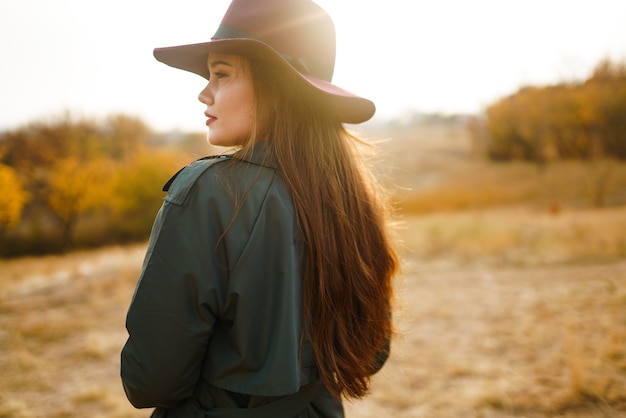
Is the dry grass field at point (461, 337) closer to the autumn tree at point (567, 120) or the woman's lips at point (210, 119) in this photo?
the woman's lips at point (210, 119)

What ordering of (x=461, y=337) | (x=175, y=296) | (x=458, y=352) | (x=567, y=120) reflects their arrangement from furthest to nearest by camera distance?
(x=567, y=120) → (x=461, y=337) → (x=458, y=352) → (x=175, y=296)

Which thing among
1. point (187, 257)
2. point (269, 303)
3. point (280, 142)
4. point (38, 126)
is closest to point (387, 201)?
point (280, 142)

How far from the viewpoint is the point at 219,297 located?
1030 millimetres

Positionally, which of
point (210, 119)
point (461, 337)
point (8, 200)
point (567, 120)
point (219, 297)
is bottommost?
point (8, 200)

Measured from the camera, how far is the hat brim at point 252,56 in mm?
1115

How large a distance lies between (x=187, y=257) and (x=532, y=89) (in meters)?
48.5

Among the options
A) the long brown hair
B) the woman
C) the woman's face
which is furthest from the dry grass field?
the woman's face

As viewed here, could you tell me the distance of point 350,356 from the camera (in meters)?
1.28

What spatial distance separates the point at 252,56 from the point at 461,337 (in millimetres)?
4602

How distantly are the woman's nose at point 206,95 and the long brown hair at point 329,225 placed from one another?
0.15 metres

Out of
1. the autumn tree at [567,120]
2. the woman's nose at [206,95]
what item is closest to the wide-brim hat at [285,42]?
the woman's nose at [206,95]

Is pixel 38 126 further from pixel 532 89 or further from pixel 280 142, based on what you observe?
pixel 532 89

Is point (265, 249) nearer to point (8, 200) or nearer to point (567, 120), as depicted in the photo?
point (8, 200)

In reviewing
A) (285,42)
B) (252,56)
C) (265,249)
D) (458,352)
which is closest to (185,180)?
(265,249)
